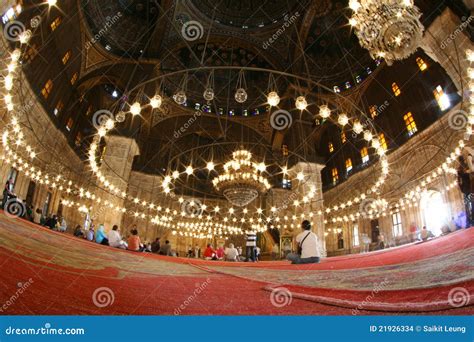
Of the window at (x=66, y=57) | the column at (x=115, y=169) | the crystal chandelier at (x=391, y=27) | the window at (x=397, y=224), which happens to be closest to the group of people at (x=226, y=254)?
the column at (x=115, y=169)

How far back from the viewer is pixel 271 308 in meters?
2.00

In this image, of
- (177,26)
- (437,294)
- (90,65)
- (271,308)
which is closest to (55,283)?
(271,308)

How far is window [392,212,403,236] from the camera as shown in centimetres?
1409

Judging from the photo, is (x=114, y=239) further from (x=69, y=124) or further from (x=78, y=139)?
(x=78, y=139)

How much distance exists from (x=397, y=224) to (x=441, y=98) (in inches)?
237

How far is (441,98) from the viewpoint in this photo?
1223 cm

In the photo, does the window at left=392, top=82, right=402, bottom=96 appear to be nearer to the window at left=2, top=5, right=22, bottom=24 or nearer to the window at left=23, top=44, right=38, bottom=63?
the window at left=23, top=44, right=38, bottom=63

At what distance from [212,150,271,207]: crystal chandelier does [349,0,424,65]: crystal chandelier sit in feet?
20.5

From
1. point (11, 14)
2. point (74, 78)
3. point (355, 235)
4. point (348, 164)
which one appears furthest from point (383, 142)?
point (11, 14)

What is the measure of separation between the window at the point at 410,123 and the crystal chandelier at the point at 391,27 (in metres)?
9.73

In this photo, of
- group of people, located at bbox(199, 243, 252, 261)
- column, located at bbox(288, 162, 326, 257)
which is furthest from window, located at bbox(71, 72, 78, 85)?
column, located at bbox(288, 162, 326, 257)

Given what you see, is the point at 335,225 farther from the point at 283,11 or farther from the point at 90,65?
the point at 90,65

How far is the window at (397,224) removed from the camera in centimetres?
1409

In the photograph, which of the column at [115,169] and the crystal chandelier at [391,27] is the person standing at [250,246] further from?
the crystal chandelier at [391,27]
